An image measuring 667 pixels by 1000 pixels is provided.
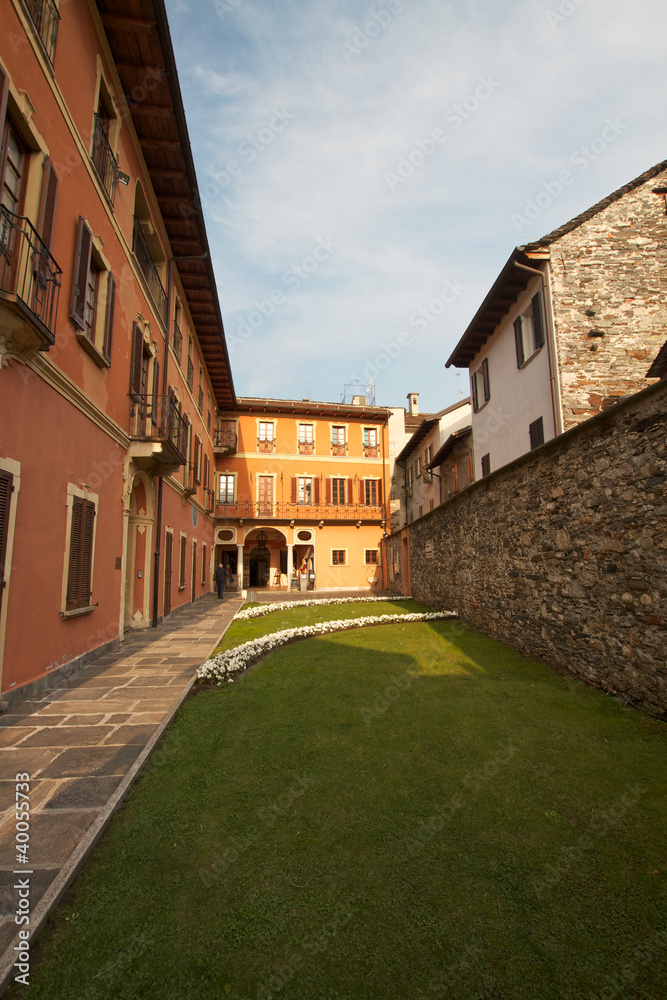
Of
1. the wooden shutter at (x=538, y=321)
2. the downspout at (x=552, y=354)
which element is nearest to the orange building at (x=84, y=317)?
the downspout at (x=552, y=354)

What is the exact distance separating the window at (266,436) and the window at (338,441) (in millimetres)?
3681

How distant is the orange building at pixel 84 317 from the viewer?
5.20 metres

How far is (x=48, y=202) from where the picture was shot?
19.1 feet

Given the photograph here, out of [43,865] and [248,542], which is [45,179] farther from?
[248,542]

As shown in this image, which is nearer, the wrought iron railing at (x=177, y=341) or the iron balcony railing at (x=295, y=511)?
the wrought iron railing at (x=177, y=341)

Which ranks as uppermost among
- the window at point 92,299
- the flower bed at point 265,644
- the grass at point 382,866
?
the window at point 92,299

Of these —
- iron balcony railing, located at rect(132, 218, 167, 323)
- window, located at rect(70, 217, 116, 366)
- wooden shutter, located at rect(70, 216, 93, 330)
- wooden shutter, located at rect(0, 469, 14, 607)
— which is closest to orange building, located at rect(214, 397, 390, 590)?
iron balcony railing, located at rect(132, 218, 167, 323)

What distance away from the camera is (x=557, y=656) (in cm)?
644

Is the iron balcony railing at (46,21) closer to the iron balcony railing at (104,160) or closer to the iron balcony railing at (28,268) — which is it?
the iron balcony railing at (104,160)

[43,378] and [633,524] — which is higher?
[43,378]

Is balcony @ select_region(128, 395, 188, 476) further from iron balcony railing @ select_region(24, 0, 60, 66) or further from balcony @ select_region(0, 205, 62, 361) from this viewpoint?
iron balcony railing @ select_region(24, 0, 60, 66)

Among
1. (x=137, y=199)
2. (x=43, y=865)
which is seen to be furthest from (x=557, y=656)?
(x=137, y=199)

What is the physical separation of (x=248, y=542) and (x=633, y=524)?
27.1 m

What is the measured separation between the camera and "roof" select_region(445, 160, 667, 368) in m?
12.4
